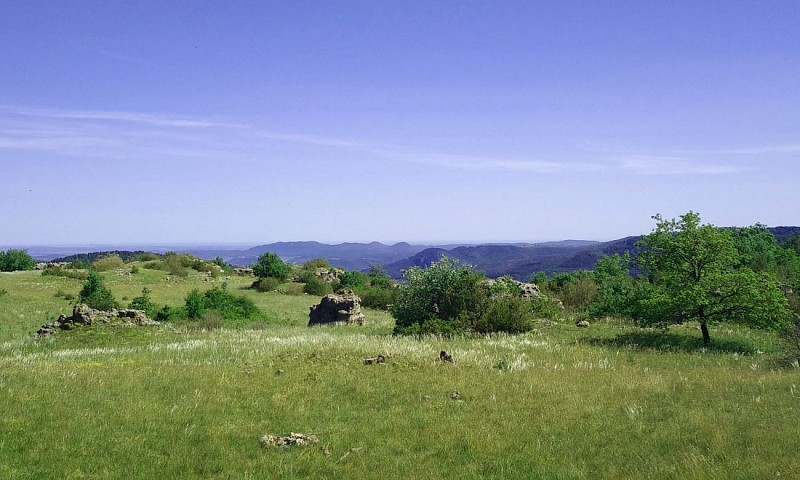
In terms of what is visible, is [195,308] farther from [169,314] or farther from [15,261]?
[15,261]

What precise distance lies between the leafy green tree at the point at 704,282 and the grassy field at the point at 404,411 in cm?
136

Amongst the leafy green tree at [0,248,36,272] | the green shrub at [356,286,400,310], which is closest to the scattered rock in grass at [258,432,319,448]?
the green shrub at [356,286,400,310]

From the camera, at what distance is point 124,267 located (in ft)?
224

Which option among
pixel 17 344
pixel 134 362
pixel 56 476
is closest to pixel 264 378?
pixel 134 362

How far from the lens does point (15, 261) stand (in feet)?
220

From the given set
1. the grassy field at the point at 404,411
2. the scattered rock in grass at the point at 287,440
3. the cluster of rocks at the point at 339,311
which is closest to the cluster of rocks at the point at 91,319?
the grassy field at the point at 404,411

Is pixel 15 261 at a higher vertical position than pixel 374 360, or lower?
higher

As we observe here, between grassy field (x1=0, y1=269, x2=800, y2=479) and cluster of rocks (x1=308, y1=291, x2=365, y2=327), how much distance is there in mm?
12347

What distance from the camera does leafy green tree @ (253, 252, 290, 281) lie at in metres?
64.8

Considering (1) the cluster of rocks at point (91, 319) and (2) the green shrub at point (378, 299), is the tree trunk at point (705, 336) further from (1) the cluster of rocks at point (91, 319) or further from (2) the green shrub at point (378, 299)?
(2) the green shrub at point (378, 299)

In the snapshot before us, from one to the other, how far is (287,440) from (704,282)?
59.3ft

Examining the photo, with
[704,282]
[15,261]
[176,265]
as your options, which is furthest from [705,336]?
[15,261]

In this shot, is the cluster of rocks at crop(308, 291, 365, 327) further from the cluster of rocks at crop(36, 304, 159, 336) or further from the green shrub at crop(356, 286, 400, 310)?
the green shrub at crop(356, 286, 400, 310)

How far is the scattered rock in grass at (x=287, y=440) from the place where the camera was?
984 cm
